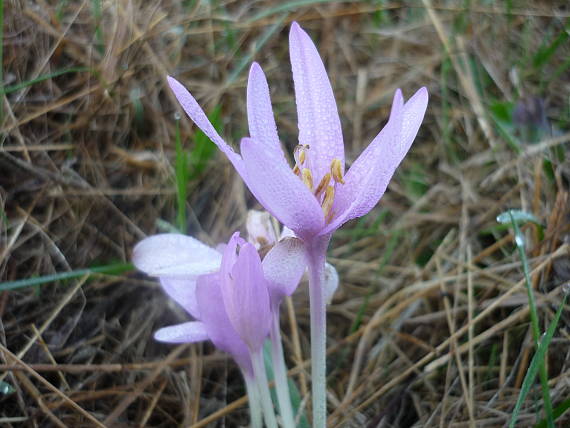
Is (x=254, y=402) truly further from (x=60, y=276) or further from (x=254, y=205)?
(x=254, y=205)

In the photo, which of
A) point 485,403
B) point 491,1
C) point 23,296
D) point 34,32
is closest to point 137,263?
point 23,296

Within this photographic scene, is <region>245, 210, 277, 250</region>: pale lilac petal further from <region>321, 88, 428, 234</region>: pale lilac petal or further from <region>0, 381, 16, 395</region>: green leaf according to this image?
<region>0, 381, 16, 395</region>: green leaf

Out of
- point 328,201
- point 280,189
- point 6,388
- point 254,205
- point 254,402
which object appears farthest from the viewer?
point 254,205

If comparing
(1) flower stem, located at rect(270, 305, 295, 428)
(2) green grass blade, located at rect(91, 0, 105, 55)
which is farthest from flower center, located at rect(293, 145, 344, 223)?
(2) green grass blade, located at rect(91, 0, 105, 55)

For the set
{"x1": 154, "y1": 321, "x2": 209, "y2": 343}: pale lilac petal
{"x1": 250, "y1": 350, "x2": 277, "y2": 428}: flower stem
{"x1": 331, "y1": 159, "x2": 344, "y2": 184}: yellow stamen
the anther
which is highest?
the anther

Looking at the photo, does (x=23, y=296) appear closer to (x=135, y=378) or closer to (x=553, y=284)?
(x=135, y=378)

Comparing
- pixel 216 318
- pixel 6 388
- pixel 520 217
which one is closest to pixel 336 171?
pixel 216 318

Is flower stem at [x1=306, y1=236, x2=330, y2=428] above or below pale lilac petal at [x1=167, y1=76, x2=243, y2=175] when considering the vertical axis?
below
